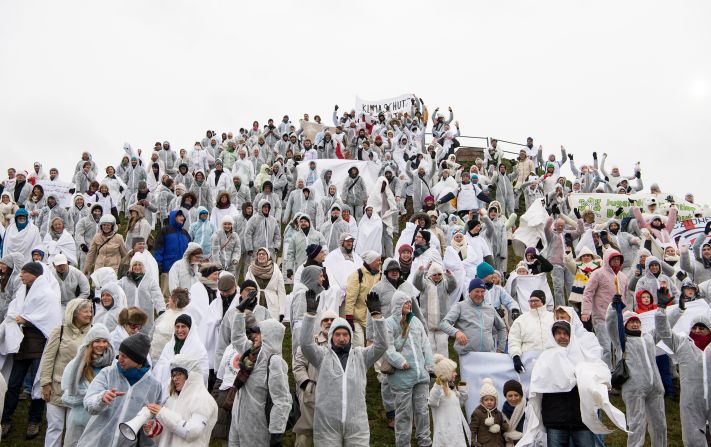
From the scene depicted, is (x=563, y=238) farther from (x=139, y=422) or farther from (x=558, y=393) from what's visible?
(x=139, y=422)

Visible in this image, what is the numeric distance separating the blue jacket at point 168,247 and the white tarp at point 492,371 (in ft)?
21.0

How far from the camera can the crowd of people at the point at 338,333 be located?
795cm

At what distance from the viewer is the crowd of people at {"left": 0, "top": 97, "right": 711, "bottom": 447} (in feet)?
26.1

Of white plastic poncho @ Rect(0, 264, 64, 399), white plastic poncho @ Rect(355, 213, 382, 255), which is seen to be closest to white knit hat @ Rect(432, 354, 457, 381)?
white plastic poncho @ Rect(0, 264, 64, 399)

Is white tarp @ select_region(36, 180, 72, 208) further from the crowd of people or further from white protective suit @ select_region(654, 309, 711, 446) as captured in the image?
white protective suit @ select_region(654, 309, 711, 446)

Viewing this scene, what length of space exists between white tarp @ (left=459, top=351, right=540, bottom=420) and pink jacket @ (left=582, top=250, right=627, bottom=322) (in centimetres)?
243

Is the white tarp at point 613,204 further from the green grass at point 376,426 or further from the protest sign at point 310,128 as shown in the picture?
the protest sign at point 310,128

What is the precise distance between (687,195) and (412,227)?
11.1m

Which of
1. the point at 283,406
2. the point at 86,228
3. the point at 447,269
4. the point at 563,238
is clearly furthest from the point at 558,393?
the point at 86,228

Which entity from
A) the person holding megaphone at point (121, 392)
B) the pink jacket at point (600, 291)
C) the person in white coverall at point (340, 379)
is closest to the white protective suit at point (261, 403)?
the person in white coverall at point (340, 379)

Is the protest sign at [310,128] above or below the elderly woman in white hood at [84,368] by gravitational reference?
above

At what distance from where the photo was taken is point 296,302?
35.8ft

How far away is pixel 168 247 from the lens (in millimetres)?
14523

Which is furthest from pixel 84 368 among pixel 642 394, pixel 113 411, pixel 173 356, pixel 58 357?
pixel 642 394
